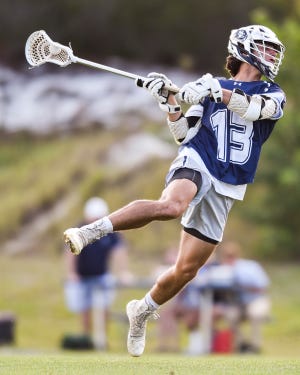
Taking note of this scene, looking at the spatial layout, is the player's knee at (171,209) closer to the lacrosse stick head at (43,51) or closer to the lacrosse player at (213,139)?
the lacrosse player at (213,139)

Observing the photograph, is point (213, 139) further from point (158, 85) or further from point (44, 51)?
point (44, 51)

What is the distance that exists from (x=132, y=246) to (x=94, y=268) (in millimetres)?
8338

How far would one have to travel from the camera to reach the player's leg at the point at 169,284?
898 centimetres

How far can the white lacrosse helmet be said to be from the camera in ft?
29.6

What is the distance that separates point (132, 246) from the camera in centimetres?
2461

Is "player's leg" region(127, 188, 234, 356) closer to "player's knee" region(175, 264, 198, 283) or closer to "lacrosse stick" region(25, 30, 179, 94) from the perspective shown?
"player's knee" region(175, 264, 198, 283)

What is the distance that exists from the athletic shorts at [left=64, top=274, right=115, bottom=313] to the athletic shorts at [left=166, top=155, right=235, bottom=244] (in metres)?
7.10

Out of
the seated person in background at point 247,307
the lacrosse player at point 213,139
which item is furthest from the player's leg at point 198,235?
the seated person in background at point 247,307

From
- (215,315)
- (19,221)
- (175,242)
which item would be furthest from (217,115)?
(19,221)

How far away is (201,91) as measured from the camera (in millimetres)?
8727

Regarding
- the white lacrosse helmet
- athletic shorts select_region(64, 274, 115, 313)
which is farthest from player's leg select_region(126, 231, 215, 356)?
athletic shorts select_region(64, 274, 115, 313)

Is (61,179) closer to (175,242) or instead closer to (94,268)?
(175,242)

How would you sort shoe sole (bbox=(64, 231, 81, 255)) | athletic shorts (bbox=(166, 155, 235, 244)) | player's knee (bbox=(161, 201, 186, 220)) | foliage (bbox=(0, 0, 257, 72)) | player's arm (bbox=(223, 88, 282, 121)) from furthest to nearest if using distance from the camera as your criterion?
foliage (bbox=(0, 0, 257, 72))
athletic shorts (bbox=(166, 155, 235, 244))
player's arm (bbox=(223, 88, 282, 121))
player's knee (bbox=(161, 201, 186, 220))
shoe sole (bbox=(64, 231, 81, 255))

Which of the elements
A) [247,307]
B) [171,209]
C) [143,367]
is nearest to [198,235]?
[171,209]
